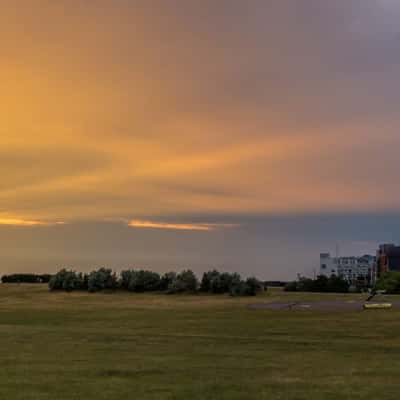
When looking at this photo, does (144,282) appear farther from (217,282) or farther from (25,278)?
(25,278)

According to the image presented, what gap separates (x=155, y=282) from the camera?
67.7 meters

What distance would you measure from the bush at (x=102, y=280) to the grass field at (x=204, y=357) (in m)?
29.4

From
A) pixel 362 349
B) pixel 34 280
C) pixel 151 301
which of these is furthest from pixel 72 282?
pixel 362 349

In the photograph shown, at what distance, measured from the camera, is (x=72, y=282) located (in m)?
69.9

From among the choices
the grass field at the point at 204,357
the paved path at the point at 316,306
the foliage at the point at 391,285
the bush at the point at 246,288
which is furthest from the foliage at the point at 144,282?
the grass field at the point at 204,357

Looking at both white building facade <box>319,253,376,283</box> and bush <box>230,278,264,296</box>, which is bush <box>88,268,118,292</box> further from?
white building facade <box>319,253,376,283</box>

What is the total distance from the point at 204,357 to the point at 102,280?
165 feet

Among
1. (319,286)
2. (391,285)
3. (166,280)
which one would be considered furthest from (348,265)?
(166,280)

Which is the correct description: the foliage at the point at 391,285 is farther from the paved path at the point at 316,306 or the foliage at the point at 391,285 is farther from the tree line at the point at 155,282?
the paved path at the point at 316,306

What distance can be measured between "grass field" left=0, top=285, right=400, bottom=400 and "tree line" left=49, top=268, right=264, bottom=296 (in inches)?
939

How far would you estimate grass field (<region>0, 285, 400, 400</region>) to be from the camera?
1402 centimetres

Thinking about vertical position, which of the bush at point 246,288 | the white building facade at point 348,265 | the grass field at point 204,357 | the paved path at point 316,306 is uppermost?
the white building facade at point 348,265

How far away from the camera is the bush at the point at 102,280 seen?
68.3 meters

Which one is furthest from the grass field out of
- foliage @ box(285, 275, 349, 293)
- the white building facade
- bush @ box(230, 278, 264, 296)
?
the white building facade
